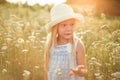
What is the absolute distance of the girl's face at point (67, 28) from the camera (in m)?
1.95

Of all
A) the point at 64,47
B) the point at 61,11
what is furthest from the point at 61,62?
the point at 61,11

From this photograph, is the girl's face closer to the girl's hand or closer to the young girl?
the young girl

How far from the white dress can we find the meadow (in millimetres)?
158

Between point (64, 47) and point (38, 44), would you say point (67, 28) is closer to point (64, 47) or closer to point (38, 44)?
point (64, 47)

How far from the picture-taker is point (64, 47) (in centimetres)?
198

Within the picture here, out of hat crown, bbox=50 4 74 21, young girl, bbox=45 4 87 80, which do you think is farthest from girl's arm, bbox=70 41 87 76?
hat crown, bbox=50 4 74 21

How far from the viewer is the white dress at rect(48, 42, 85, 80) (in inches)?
77.7

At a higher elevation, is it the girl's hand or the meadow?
the meadow

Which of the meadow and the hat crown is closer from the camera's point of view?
the hat crown

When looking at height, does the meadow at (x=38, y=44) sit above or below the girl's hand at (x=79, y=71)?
above

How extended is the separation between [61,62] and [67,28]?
0.16m

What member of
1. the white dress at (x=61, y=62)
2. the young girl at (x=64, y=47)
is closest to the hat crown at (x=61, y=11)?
the young girl at (x=64, y=47)

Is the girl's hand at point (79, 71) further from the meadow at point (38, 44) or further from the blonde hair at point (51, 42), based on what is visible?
the meadow at point (38, 44)

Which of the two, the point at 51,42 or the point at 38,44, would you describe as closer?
the point at 51,42
